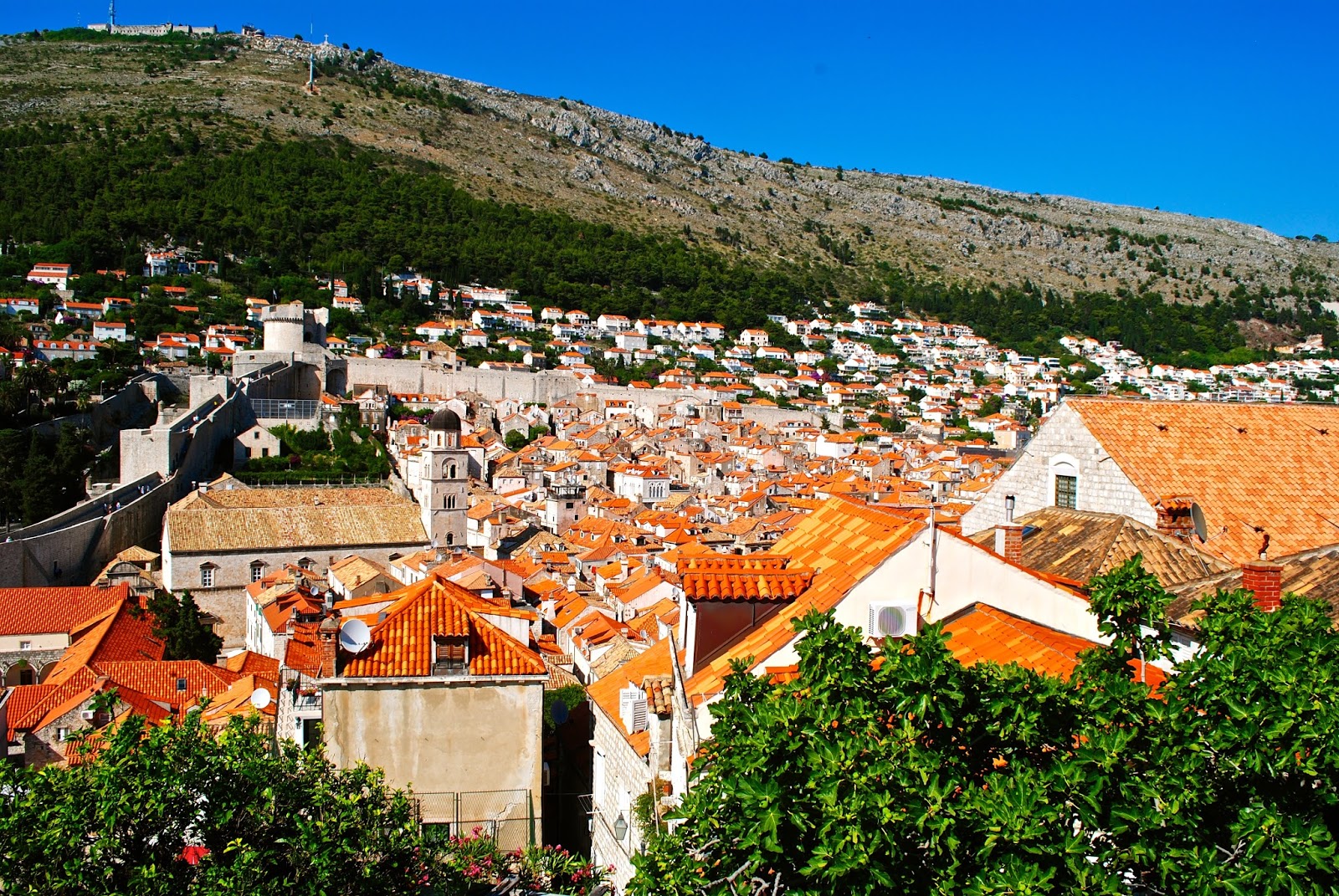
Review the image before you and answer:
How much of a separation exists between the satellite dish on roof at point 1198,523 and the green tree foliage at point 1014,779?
4.71 metres

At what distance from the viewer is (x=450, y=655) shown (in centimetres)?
980

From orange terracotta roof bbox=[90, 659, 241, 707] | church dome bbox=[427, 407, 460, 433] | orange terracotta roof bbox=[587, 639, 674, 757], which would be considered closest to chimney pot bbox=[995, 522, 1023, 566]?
orange terracotta roof bbox=[587, 639, 674, 757]

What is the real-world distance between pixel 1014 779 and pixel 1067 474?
693cm

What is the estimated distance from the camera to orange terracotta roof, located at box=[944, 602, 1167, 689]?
6125 mm

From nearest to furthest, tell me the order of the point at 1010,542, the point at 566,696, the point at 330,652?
the point at 1010,542 < the point at 330,652 < the point at 566,696

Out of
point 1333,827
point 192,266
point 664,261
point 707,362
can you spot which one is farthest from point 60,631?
point 664,261

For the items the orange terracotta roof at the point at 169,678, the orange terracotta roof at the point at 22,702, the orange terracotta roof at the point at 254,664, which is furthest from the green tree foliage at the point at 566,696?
the orange terracotta roof at the point at 22,702

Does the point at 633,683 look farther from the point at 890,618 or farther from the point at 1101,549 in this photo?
the point at 1101,549

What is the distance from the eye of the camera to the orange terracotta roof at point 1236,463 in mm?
9492

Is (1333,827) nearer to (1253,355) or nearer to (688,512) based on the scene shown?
(688,512)

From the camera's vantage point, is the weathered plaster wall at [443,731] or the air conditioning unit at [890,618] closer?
the air conditioning unit at [890,618]

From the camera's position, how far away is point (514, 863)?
28.3 feet

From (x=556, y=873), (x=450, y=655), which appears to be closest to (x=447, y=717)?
(x=450, y=655)

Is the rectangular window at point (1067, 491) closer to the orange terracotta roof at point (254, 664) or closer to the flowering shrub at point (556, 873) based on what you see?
the flowering shrub at point (556, 873)
